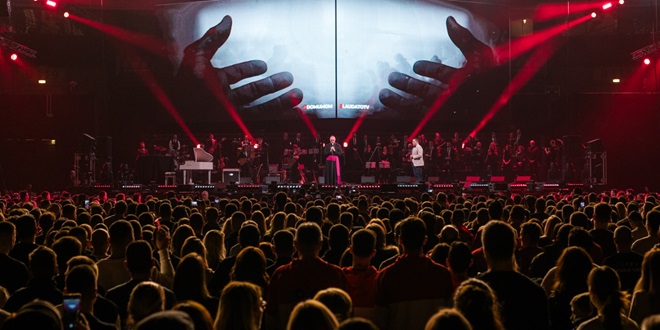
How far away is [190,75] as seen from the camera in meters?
36.1

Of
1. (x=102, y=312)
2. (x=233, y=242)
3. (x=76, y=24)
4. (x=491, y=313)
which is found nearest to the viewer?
(x=491, y=313)

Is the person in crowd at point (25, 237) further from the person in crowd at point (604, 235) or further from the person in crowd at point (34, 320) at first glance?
the person in crowd at point (604, 235)

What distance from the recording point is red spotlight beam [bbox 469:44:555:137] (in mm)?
36531

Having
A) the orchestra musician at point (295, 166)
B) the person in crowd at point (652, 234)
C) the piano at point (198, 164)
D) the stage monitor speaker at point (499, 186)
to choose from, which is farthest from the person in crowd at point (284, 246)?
the orchestra musician at point (295, 166)

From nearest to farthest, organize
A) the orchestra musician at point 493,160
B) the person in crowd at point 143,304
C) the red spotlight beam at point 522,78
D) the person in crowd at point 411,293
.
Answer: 1. the person in crowd at point 143,304
2. the person in crowd at point 411,293
3. the orchestra musician at point 493,160
4. the red spotlight beam at point 522,78

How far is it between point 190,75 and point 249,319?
3319 centimetres

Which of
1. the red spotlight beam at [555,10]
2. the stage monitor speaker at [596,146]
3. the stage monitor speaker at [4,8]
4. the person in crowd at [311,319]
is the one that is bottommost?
the person in crowd at [311,319]

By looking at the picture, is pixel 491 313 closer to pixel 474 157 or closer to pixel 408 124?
pixel 474 157

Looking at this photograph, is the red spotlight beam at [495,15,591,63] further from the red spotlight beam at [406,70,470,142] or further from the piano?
the piano

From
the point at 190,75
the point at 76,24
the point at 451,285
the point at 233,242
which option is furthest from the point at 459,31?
the point at 451,285

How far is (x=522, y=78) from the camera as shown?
37.1 meters

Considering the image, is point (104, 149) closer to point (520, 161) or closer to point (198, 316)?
point (520, 161)

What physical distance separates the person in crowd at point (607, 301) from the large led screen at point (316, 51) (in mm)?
30892

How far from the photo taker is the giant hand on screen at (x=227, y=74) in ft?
118
